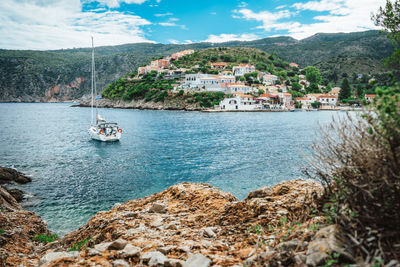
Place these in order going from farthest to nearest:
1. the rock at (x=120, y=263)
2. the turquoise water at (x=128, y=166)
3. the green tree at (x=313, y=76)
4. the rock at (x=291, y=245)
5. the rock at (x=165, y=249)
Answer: the green tree at (x=313, y=76)
the turquoise water at (x=128, y=166)
the rock at (x=165, y=249)
the rock at (x=120, y=263)
the rock at (x=291, y=245)

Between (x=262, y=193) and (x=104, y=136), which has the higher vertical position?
(x=262, y=193)

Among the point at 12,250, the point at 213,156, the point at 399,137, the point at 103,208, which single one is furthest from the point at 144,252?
the point at 213,156

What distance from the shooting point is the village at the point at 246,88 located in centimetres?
8912

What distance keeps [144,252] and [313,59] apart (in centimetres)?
19022

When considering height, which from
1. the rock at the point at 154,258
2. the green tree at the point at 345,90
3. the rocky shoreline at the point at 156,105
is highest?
the green tree at the point at 345,90

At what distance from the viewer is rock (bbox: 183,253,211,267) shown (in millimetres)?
3544

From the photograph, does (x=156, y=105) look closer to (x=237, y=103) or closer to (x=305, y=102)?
(x=237, y=103)

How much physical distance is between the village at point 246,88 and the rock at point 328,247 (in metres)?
82.9

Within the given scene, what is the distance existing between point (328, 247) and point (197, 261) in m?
1.76

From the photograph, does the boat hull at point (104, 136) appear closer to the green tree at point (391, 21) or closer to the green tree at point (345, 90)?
the green tree at point (391, 21)

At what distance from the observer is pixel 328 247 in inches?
116

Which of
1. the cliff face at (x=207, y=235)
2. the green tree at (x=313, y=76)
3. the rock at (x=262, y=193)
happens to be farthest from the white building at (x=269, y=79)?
the cliff face at (x=207, y=235)

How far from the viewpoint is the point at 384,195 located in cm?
294

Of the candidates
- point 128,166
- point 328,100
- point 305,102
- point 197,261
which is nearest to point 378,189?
point 197,261
